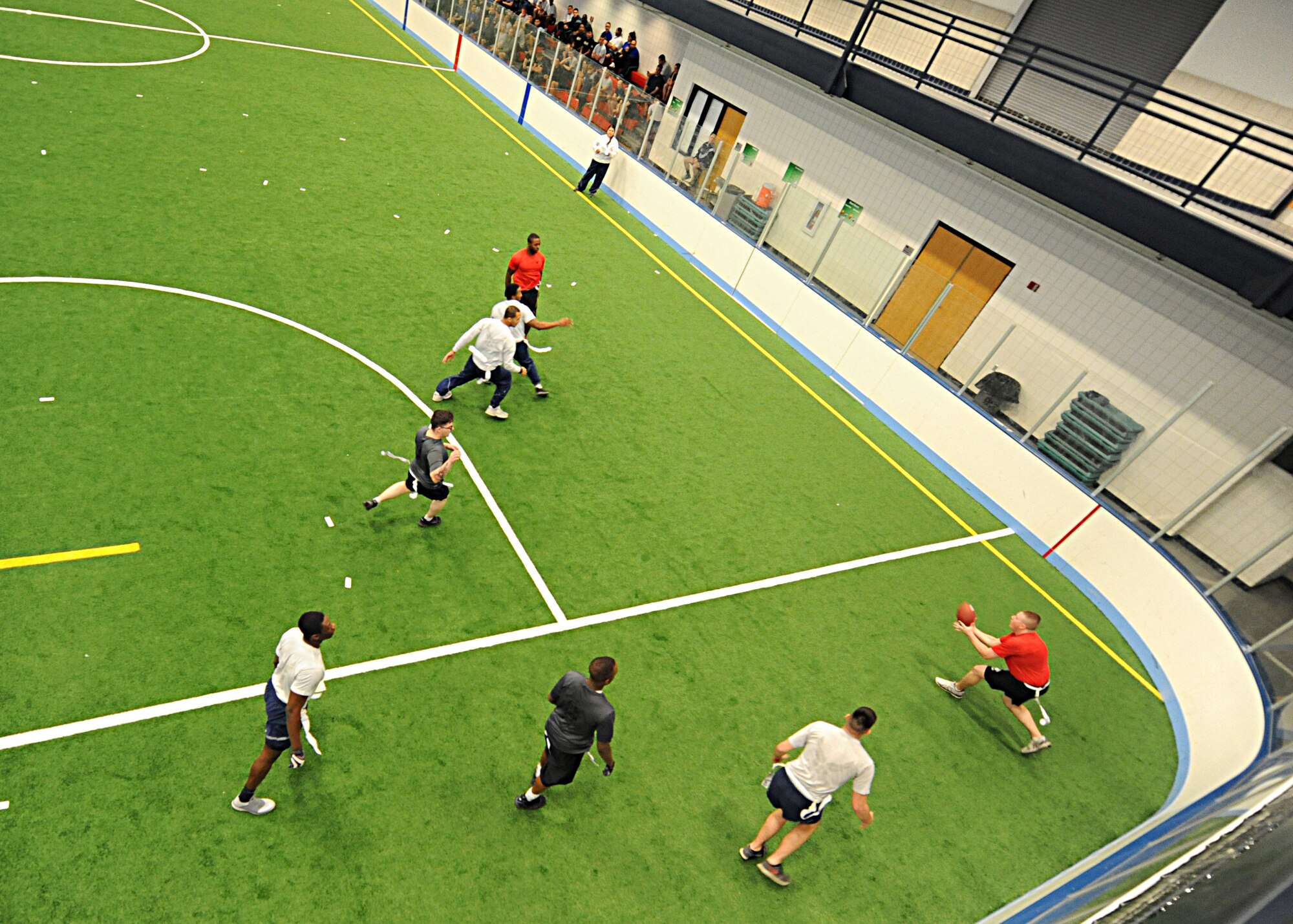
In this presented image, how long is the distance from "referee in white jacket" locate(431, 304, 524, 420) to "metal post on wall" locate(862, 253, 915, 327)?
306 inches

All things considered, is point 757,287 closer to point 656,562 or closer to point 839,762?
point 656,562

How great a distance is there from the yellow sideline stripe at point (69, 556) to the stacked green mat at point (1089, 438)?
1305cm

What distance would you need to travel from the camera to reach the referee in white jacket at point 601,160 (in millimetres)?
18109

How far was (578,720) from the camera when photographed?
5289 mm

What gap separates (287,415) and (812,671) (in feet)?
22.5

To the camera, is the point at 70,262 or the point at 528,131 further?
the point at 528,131

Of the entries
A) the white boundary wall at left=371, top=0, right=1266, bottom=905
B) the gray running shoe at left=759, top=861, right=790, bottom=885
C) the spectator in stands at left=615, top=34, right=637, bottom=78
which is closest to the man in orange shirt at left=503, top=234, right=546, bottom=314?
the white boundary wall at left=371, top=0, right=1266, bottom=905

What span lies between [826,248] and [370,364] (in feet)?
31.8

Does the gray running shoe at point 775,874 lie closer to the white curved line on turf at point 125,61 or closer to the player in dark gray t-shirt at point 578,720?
the player in dark gray t-shirt at point 578,720

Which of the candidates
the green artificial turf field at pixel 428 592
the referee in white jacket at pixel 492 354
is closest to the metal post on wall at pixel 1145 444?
the green artificial turf field at pixel 428 592

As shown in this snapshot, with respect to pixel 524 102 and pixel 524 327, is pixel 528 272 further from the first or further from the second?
pixel 524 102

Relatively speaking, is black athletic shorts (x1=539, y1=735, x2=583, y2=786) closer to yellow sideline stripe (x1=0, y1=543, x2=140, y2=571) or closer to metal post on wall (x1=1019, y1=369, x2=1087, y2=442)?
yellow sideline stripe (x1=0, y1=543, x2=140, y2=571)

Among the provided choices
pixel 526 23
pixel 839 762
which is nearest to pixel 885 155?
pixel 526 23

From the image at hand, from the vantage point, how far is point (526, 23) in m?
22.6
